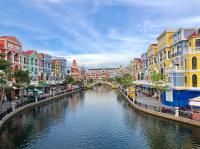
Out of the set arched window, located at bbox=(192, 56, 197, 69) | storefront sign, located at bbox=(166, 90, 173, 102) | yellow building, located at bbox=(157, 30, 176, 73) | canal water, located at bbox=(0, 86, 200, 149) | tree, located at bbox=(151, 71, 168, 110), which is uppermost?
yellow building, located at bbox=(157, 30, 176, 73)

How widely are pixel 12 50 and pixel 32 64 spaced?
19.5 metres

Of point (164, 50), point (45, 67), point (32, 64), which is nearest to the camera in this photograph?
point (164, 50)

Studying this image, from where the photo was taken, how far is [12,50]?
67.8 meters

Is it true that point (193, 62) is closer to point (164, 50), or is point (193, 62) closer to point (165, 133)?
point (164, 50)

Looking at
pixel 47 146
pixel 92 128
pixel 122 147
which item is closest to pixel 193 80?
pixel 92 128

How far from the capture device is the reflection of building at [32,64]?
83606 millimetres

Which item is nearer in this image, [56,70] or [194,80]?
[194,80]

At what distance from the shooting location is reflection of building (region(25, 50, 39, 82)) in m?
83.6

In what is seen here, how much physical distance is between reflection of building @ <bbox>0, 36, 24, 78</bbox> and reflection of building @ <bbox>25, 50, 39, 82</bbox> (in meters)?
7.33

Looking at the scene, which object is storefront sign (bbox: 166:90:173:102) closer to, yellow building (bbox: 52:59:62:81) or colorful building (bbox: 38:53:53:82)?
colorful building (bbox: 38:53:53:82)

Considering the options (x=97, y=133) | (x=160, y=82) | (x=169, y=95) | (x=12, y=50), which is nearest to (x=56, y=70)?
(x=12, y=50)

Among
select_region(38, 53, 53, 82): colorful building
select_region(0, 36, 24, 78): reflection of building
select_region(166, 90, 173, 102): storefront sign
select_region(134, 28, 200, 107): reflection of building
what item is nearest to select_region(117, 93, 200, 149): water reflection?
select_region(134, 28, 200, 107): reflection of building

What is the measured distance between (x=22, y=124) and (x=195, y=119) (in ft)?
84.7

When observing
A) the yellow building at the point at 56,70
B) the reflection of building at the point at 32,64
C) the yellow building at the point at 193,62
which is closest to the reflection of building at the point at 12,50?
the reflection of building at the point at 32,64
